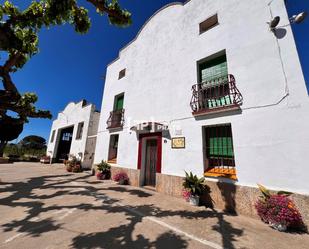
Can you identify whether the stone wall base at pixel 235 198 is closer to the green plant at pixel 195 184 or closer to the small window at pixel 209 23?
the green plant at pixel 195 184

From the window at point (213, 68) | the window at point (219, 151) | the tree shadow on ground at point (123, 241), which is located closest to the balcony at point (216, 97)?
the window at point (213, 68)

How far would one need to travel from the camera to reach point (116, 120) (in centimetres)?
1069

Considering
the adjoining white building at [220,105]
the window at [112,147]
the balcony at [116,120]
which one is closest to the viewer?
the adjoining white building at [220,105]


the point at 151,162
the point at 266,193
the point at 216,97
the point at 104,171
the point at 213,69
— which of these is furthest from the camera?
the point at 104,171

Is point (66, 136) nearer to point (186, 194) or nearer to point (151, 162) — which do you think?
point (151, 162)

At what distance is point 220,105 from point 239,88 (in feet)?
3.01

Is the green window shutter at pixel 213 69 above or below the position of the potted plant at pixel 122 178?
above

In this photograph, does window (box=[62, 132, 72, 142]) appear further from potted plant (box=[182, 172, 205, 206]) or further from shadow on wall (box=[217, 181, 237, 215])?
shadow on wall (box=[217, 181, 237, 215])

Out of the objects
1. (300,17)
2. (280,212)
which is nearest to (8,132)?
(280,212)

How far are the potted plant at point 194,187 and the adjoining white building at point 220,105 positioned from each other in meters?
0.39

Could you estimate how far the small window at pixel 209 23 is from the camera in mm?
7061

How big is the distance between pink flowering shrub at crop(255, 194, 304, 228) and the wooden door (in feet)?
16.6

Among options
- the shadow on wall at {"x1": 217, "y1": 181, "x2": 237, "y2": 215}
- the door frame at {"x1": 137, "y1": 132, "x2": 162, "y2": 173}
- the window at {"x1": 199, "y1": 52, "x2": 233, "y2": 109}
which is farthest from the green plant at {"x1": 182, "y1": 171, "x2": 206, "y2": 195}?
the window at {"x1": 199, "y1": 52, "x2": 233, "y2": 109}

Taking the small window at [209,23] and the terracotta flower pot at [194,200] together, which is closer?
the terracotta flower pot at [194,200]
